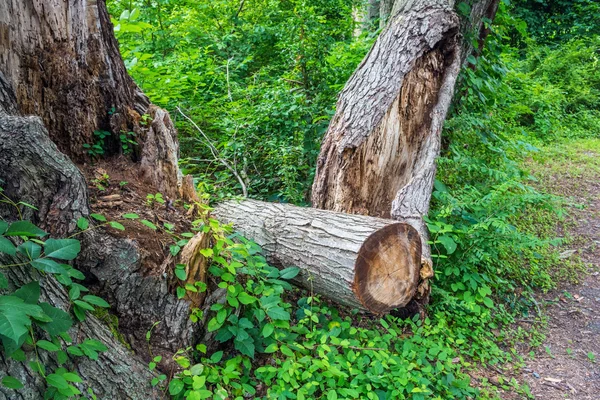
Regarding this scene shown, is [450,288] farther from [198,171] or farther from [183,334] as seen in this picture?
[198,171]

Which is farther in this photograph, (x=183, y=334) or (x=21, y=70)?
(x=21, y=70)

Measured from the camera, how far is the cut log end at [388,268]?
2850mm

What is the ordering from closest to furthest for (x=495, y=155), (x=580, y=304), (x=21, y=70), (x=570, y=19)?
(x=21, y=70) → (x=580, y=304) → (x=495, y=155) → (x=570, y=19)

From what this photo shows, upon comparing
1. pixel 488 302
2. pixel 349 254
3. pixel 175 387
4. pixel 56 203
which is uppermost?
pixel 56 203

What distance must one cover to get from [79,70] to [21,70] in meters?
0.35

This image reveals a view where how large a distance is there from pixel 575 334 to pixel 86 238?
13.0 feet

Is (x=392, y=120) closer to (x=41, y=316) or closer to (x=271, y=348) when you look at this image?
(x=271, y=348)

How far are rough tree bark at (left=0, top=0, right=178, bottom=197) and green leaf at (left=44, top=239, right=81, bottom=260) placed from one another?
1.36 meters

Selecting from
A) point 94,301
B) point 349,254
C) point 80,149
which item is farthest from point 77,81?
point 349,254

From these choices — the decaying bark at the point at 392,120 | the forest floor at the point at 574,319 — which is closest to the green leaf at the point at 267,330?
the decaying bark at the point at 392,120

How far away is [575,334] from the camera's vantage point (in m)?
3.71

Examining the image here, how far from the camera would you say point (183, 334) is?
2439 millimetres

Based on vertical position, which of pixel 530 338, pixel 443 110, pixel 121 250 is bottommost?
pixel 530 338

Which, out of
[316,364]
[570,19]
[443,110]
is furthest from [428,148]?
[570,19]
